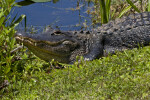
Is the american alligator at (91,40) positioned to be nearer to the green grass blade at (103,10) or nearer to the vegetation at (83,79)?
the vegetation at (83,79)

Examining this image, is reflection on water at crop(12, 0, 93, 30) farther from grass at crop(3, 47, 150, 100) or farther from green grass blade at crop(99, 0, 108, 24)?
grass at crop(3, 47, 150, 100)

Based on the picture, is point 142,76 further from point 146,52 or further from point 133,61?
point 146,52

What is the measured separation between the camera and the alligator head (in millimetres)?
5891

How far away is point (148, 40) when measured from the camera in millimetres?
6516

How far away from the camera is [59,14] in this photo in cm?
1002

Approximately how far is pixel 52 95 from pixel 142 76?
1221 millimetres

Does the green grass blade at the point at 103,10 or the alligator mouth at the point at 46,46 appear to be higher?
the green grass blade at the point at 103,10

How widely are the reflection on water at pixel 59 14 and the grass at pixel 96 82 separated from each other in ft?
14.6

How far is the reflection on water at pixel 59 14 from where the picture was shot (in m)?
9.35

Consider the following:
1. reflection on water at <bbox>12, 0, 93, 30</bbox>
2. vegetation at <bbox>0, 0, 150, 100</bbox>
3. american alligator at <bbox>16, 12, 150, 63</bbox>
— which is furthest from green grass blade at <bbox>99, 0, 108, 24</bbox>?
vegetation at <bbox>0, 0, 150, 100</bbox>

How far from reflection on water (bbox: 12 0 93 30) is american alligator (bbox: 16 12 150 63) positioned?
8.74 ft

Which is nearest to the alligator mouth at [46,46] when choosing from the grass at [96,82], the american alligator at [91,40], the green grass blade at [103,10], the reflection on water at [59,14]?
the american alligator at [91,40]

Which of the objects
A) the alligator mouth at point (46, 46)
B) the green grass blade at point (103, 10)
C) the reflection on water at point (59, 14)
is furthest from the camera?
the reflection on water at point (59, 14)

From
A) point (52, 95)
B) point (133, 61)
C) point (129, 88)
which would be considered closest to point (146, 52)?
point (133, 61)
